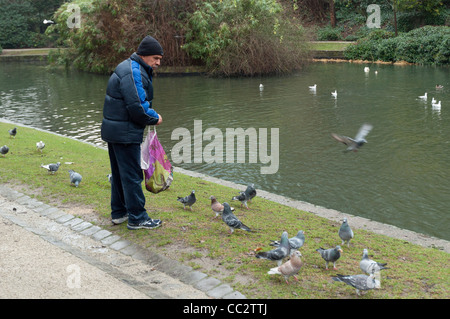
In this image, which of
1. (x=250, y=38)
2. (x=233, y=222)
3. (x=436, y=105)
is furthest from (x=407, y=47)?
(x=233, y=222)

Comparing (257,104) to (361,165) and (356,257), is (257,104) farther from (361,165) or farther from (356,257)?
(356,257)

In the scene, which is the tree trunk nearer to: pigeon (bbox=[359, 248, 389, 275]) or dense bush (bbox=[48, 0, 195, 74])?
dense bush (bbox=[48, 0, 195, 74])

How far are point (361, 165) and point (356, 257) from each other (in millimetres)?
6953

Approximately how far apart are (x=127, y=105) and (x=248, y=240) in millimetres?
2508

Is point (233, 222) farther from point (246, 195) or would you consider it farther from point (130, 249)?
point (246, 195)

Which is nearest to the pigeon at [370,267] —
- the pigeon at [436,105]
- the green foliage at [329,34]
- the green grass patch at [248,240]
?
the green grass patch at [248,240]

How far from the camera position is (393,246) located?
7.37 m

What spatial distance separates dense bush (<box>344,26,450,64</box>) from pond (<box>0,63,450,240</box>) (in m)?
1.83

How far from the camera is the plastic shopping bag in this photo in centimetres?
755

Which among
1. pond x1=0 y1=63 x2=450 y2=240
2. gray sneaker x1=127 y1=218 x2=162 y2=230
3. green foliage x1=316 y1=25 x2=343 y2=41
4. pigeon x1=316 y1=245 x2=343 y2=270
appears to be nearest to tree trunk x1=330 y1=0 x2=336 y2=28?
green foliage x1=316 y1=25 x2=343 y2=41

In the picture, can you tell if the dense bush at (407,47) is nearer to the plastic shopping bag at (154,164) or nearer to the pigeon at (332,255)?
the plastic shopping bag at (154,164)

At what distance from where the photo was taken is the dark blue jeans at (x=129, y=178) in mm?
6980

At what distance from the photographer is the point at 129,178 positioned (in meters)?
7.07
